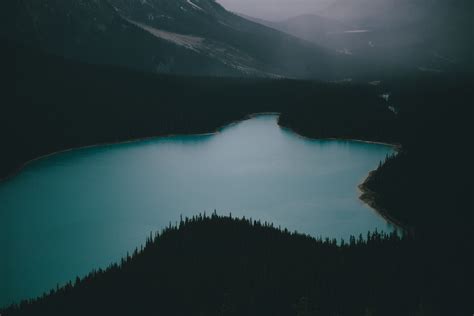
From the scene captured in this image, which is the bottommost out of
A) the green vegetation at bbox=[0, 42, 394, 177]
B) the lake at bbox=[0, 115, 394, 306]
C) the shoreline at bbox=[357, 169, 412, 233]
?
the lake at bbox=[0, 115, 394, 306]

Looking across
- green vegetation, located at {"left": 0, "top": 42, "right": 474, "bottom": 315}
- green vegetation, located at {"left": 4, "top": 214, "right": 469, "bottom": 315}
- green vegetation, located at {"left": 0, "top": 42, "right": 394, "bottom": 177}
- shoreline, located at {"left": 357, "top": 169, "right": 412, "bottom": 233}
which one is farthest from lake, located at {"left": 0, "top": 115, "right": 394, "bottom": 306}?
green vegetation, located at {"left": 4, "top": 214, "right": 469, "bottom": 315}

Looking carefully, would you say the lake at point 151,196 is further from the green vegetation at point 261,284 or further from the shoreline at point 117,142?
the green vegetation at point 261,284

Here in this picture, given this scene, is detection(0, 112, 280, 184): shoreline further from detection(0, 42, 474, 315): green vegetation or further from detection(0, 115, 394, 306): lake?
detection(0, 115, 394, 306): lake

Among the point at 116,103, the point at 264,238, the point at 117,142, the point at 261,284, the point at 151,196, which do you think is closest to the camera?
the point at 261,284

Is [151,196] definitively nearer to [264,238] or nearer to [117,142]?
[264,238]

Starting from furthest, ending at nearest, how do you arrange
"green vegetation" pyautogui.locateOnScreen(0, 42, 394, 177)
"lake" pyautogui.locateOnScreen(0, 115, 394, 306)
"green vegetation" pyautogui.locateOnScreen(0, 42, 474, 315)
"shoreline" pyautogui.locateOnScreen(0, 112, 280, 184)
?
"green vegetation" pyautogui.locateOnScreen(0, 42, 394, 177) → "shoreline" pyautogui.locateOnScreen(0, 112, 280, 184) → "lake" pyautogui.locateOnScreen(0, 115, 394, 306) → "green vegetation" pyautogui.locateOnScreen(0, 42, 474, 315)

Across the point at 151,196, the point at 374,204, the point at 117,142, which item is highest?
the point at 374,204

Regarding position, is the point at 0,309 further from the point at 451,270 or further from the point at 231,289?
the point at 451,270

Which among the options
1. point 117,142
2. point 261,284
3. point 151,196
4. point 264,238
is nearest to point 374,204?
point 264,238

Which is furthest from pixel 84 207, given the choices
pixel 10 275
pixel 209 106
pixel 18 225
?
pixel 209 106
